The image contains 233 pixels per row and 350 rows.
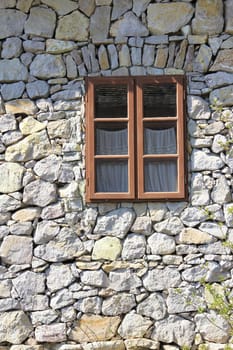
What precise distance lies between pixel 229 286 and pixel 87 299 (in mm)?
1272

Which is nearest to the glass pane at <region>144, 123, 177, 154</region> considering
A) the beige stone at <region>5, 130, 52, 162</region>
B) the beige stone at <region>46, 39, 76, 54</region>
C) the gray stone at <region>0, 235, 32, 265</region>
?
the beige stone at <region>5, 130, 52, 162</region>

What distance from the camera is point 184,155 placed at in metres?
5.68

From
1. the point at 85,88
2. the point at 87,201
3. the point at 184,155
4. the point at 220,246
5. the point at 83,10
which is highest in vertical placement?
the point at 83,10

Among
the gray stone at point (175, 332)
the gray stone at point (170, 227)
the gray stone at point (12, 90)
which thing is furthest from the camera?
the gray stone at point (12, 90)

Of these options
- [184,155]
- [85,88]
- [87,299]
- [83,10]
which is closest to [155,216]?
[184,155]

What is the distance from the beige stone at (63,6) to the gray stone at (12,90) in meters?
0.77

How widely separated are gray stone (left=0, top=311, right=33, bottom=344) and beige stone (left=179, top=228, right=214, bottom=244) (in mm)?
1569

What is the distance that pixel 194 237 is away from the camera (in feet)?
18.4

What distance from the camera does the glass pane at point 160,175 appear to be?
572cm

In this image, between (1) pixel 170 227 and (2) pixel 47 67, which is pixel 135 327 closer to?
(1) pixel 170 227

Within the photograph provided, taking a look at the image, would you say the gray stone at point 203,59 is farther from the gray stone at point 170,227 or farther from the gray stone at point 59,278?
the gray stone at point 59,278

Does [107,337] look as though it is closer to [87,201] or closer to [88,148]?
[87,201]

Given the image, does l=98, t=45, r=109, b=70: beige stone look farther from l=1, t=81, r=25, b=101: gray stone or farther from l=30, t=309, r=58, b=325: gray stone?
l=30, t=309, r=58, b=325: gray stone

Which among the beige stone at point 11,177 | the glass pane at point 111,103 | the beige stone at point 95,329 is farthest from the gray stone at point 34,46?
the beige stone at point 95,329
